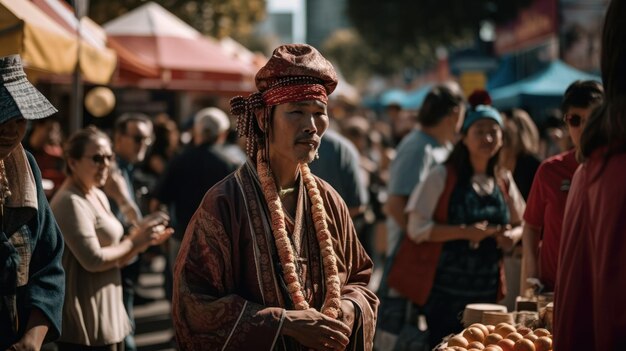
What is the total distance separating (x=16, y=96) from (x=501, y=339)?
7.44 ft

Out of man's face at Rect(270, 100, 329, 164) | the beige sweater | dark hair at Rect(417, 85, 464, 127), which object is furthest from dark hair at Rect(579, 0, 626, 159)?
dark hair at Rect(417, 85, 464, 127)

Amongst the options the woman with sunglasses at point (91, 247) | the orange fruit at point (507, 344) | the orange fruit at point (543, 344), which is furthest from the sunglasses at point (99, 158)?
the orange fruit at point (543, 344)

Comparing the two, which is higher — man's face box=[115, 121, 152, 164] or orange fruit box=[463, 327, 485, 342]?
man's face box=[115, 121, 152, 164]

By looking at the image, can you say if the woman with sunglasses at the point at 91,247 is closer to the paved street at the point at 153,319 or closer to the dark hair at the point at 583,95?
the dark hair at the point at 583,95

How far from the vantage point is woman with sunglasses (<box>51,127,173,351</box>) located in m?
5.25

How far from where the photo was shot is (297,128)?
362 centimetres

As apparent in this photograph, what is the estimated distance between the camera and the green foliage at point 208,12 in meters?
20.0

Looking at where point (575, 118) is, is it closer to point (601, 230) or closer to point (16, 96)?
Answer: point (601, 230)

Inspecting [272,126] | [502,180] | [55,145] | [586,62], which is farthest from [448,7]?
[272,126]

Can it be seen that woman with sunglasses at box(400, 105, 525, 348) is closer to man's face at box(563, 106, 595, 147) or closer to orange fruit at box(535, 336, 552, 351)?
man's face at box(563, 106, 595, 147)

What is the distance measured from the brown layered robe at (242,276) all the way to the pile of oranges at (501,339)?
0.59 meters

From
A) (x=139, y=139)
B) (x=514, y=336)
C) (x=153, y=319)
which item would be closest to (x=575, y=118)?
(x=514, y=336)

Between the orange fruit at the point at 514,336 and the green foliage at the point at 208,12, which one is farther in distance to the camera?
the green foliage at the point at 208,12

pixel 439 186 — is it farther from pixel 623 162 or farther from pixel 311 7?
pixel 311 7
